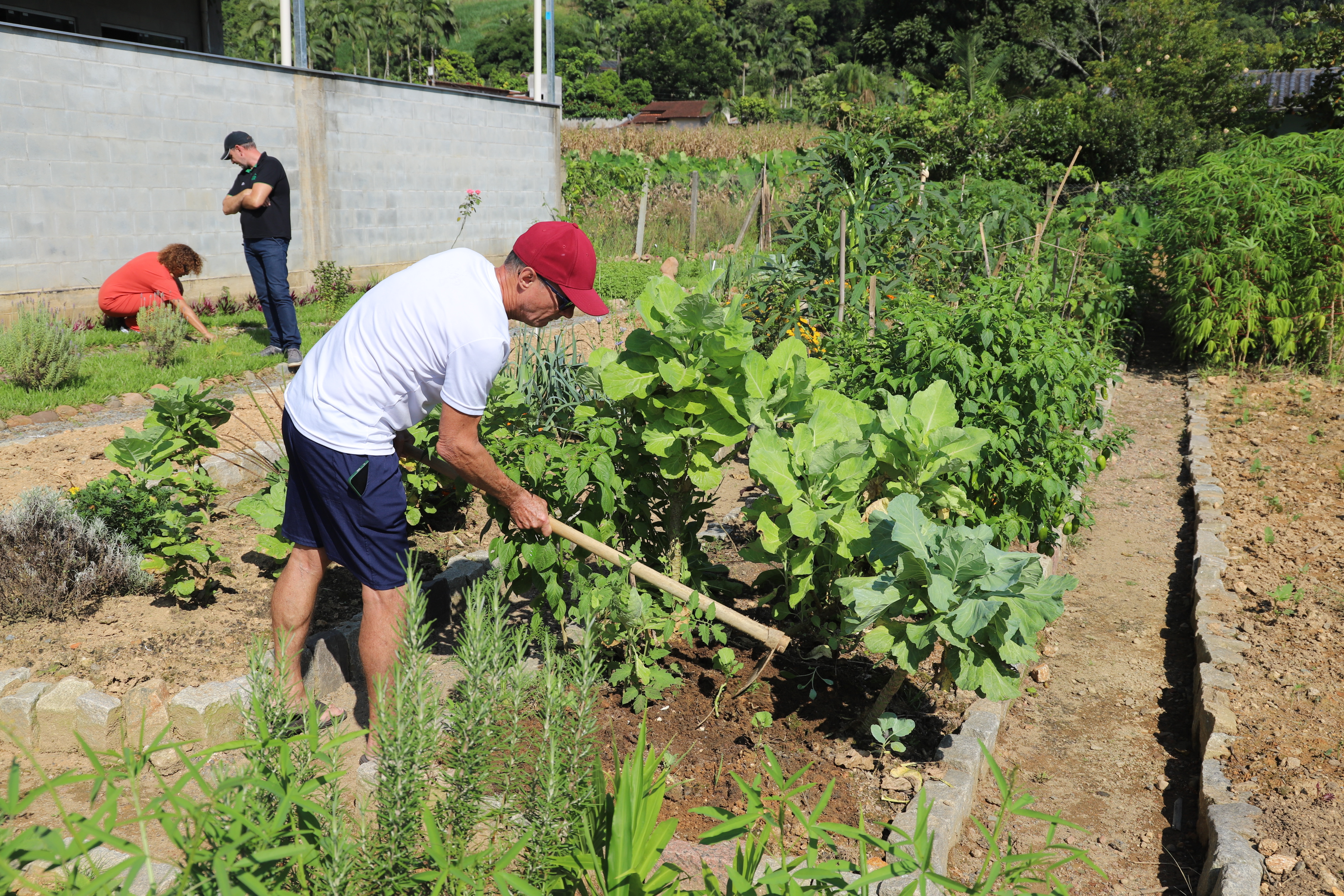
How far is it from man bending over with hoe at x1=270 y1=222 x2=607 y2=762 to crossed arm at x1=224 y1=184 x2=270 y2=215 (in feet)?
14.7

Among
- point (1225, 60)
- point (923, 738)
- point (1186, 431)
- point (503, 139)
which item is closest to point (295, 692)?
point (923, 738)

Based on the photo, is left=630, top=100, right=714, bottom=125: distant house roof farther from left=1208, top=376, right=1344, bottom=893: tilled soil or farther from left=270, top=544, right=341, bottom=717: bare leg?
left=270, top=544, right=341, bottom=717: bare leg

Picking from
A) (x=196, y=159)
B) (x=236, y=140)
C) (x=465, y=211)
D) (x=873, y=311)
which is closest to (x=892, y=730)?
(x=873, y=311)

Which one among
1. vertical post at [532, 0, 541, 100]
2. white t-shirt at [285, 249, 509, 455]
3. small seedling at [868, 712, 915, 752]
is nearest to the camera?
white t-shirt at [285, 249, 509, 455]

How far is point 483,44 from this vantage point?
89562 mm

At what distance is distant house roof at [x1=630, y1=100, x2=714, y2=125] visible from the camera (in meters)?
64.0

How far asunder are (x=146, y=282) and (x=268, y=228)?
1.56 m

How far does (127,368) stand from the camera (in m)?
6.36

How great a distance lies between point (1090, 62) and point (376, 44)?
52482mm

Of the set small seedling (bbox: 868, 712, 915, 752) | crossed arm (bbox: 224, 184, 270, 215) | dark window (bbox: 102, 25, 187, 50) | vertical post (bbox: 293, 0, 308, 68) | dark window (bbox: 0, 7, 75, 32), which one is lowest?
small seedling (bbox: 868, 712, 915, 752)

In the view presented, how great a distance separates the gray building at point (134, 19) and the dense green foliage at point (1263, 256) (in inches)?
448

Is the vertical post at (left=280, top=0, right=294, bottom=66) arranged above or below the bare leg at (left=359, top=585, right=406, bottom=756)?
above

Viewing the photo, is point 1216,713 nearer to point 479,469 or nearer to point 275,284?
point 479,469

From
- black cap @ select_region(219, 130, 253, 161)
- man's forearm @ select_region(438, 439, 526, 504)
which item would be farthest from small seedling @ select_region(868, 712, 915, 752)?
black cap @ select_region(219, 130, 253, 161)
